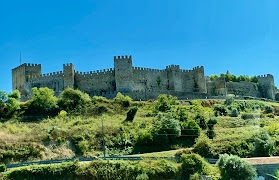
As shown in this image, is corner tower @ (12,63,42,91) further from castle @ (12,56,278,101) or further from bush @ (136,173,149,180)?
bush @ (136,173,149,180)

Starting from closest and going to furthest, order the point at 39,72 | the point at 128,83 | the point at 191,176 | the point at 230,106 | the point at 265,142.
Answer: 1. the point at 191,176
2. the point at 265,142
3. the point at 230,106
4. the point at 128,83
5. the point at 39,72

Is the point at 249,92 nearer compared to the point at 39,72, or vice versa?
the point at 39,72

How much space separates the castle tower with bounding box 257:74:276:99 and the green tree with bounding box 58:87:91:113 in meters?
39.6

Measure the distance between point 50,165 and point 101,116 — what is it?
17681mm

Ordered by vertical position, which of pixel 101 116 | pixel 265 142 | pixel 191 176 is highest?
pixel 101 116

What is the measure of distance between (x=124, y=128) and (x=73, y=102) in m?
11.4

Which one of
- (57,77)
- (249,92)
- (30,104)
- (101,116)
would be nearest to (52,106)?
(30,104)

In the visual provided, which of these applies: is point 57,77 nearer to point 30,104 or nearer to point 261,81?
point 30,104

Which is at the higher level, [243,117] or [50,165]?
[243,117]

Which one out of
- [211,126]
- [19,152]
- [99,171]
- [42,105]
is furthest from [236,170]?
[42,105]

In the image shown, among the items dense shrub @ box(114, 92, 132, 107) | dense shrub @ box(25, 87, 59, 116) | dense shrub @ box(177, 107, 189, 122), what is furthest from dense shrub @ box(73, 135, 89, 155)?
dense shrub @ box(114, 92, 132, 107)

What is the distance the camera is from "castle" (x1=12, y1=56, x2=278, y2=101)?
55.1 m

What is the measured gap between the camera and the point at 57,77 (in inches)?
2218

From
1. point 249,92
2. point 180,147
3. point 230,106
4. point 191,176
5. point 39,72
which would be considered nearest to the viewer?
point 191,176
